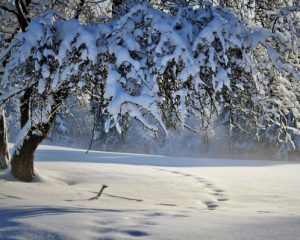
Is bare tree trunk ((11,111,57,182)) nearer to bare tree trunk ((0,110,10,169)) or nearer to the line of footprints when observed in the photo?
bare tree trunk ((0,110,10,169))

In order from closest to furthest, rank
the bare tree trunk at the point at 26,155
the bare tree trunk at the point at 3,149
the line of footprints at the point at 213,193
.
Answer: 1. the line of footprints at the point at 213,193
2. the bare tree trunk at the point at 26,155
3. the bare tree trunk at the point at 3,149

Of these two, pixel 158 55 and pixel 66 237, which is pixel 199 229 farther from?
pixel 158 55

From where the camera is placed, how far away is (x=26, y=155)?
7.07 metres

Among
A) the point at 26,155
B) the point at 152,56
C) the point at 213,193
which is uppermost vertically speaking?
the point at 152,56

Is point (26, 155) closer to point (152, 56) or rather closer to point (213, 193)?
point (152, 56)

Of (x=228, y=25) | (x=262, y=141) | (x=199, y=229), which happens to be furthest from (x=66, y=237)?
(x=262, y=141)

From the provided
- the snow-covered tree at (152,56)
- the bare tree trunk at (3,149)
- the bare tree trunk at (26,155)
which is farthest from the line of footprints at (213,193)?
the bare tree trunk at (3,149)

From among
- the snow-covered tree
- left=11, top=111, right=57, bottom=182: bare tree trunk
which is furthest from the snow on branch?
left=11, top=111, right=57, bottom=182: bare tree trunk

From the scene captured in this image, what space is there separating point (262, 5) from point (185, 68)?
281 centimetres

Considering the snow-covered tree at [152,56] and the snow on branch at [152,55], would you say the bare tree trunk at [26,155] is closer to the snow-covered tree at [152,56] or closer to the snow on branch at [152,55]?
the snow-covered tree at [152,56]

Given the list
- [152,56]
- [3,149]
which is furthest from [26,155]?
[152,56]

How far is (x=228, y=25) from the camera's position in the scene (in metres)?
4.29

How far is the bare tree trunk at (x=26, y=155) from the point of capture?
6.93 metres

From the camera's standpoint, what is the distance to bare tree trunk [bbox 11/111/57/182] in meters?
6.93
